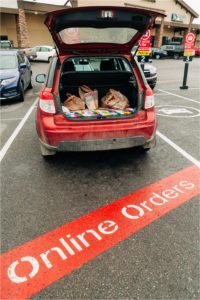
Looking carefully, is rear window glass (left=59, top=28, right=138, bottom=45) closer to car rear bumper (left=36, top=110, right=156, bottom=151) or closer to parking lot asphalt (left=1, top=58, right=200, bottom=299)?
car rear bumper (left=36, top=110, right=156, bottom=151)

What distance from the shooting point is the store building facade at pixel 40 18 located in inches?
934

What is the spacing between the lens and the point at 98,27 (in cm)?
359

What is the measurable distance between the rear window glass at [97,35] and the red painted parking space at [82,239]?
2230mm

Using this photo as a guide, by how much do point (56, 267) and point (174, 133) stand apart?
3.95 m

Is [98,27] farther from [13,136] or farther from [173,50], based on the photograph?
[173,50]

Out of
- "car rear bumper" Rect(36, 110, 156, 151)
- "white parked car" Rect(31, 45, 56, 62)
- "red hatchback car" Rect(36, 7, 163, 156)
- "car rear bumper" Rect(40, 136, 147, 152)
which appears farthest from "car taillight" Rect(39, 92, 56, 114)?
"white parked car" Rect(31, 45, 56, 62)

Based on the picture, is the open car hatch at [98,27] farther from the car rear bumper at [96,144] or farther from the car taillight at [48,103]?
the car rear bumper at [96,144]

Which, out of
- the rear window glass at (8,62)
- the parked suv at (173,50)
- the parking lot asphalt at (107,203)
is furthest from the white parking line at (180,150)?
the parked suv at (173,50)

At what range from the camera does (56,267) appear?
85.0 inches

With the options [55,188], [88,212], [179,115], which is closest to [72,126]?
[55,188]

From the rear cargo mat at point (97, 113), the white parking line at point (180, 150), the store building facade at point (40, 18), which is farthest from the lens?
the store building facade at point (40, 18)

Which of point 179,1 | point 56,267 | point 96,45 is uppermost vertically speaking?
point 179,1

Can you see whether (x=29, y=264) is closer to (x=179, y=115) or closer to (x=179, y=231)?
(x=179, y=231)

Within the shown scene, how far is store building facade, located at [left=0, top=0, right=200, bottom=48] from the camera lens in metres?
23.7
